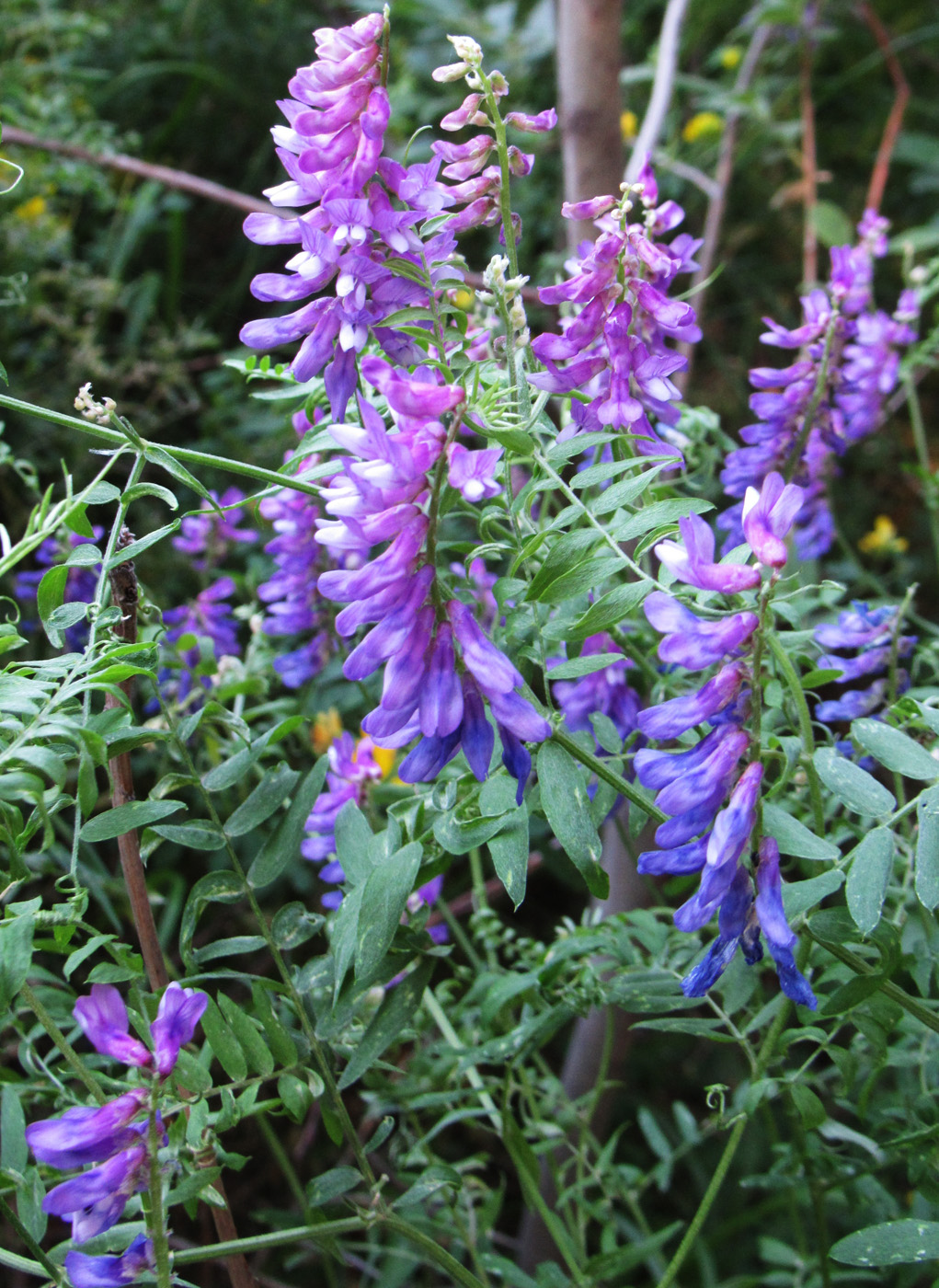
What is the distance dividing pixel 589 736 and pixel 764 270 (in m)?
1.74

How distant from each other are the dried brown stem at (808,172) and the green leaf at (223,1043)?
1.37m

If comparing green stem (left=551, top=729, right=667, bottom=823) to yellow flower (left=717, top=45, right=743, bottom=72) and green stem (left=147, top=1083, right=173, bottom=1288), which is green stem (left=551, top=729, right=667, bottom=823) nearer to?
green stem (left=147, top=1083, right=173, bottom=1288)

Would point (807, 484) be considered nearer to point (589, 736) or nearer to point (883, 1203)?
point (589, 736)

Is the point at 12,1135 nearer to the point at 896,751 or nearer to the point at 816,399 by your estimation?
the point at 896,751

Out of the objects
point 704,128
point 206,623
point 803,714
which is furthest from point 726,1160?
point 704,128

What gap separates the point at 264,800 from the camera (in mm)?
713

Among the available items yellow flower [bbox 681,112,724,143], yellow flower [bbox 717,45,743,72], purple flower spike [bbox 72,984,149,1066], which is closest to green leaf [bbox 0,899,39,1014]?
purple flower spike [bbox 72,984,149,1066]

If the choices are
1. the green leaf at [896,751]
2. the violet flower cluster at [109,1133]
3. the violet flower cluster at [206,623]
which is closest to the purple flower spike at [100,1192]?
the violet flower cluster at [109,1133]

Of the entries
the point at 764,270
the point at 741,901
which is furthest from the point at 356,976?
the point at 764,270

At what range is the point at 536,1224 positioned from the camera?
1.12 metres

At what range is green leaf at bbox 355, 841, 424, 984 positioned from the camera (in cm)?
59

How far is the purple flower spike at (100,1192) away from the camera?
21.8 inches

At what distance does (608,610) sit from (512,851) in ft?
0.45

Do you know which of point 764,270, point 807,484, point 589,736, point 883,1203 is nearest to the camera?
point 589,736
